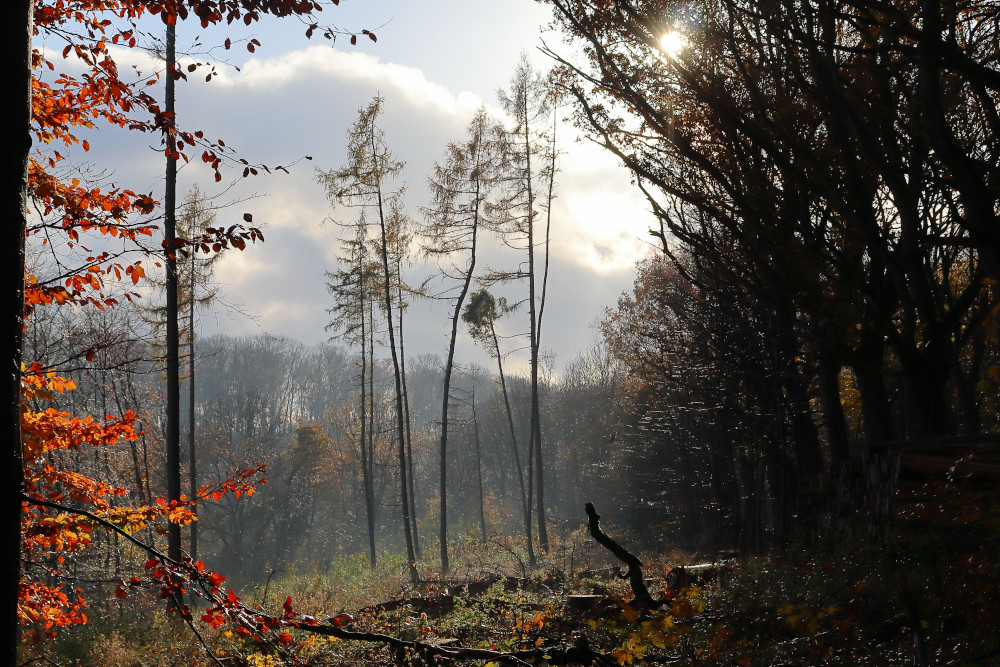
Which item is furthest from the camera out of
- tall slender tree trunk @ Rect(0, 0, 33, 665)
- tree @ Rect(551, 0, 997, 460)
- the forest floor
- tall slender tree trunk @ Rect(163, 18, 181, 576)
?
tall slender tree trunk @ Rect(163, 18, 181, 576)

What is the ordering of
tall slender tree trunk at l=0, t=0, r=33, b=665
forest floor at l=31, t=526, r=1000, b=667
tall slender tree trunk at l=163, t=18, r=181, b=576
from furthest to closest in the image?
tall slender tree trunk at l=163, t=18, r=181, b=576
forest floor at l=31, t=526, r=1000, b=667
tall slender tree trunk at l=0, t=0, r=33, b=665

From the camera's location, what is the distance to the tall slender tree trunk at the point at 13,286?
2459 mm

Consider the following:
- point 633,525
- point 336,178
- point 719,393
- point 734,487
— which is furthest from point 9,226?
point 633,525

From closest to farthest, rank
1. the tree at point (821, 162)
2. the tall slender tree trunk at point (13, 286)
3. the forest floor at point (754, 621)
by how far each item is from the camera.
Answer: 1. the tall slender tree trunk at point (13, 286)
2. the forest floor at point (754, 621)
3. the tree at point (821, 162)

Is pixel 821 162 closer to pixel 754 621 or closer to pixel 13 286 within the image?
pixel 754 621

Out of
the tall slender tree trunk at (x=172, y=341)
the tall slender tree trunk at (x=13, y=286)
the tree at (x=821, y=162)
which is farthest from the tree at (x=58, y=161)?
the tall slender tree trunk at (x=172, y=341)

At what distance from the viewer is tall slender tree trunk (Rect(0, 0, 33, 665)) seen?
2.46 m

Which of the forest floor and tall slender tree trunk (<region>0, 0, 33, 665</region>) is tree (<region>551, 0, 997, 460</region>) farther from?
tall slender tree trunk (<region>0, 0, 33, 665</region>)

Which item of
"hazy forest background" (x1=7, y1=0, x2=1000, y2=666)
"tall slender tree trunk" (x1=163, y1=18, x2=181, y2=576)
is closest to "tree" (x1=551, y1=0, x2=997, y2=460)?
"hazy forest background" (x1=7, y1=0, x2=1000, y2=666)

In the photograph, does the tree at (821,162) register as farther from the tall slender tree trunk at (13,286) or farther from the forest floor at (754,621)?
the tall slender tree trunk at (13,286)

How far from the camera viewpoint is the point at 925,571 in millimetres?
5234

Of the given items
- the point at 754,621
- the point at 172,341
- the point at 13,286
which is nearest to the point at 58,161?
the point at 13,286

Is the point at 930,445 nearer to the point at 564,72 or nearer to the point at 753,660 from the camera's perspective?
the point at 753,660

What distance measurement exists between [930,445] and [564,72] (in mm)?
6562
